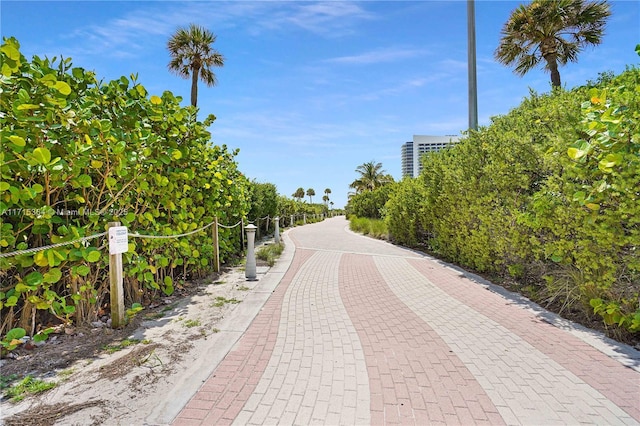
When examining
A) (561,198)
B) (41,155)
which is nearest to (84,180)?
(41,155)

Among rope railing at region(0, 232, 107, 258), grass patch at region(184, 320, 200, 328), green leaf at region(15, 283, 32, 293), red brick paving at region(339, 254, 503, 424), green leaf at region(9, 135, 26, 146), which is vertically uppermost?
green leaf at region(9, 135, 26, 146)

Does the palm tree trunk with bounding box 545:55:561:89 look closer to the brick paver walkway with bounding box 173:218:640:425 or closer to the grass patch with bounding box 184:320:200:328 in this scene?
the brick paver walkway with bounding box 173:218:640:425

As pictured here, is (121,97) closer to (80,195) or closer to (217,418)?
(80,195)

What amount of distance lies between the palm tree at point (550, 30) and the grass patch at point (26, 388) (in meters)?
17.4

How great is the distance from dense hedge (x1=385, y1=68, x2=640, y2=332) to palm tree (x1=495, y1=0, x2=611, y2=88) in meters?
9.50

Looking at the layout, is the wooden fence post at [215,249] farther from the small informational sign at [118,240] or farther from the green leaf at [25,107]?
the green leaf at [25,107]

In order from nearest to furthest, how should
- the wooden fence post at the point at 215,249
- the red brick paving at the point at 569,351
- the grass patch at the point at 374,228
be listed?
the red brick paving at the point at 569,351
the wooden fence post at the point at 215,249
the grass patch at the point at 374,228

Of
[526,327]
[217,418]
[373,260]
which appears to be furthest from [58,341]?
[373,260]

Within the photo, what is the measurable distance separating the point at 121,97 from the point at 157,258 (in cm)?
250

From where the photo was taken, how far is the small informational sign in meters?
4.36

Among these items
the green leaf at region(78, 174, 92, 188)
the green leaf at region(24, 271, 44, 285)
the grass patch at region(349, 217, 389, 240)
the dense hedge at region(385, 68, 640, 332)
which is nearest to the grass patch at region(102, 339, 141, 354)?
the green leaf at region(24, 271, 44, 285)

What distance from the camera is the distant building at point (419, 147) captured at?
1204 cm

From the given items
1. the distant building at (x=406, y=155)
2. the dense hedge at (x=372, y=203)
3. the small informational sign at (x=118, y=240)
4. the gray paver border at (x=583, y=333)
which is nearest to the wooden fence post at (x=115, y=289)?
the small informational sign at (x=118, y=240)

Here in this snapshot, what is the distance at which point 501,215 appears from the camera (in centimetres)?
679
